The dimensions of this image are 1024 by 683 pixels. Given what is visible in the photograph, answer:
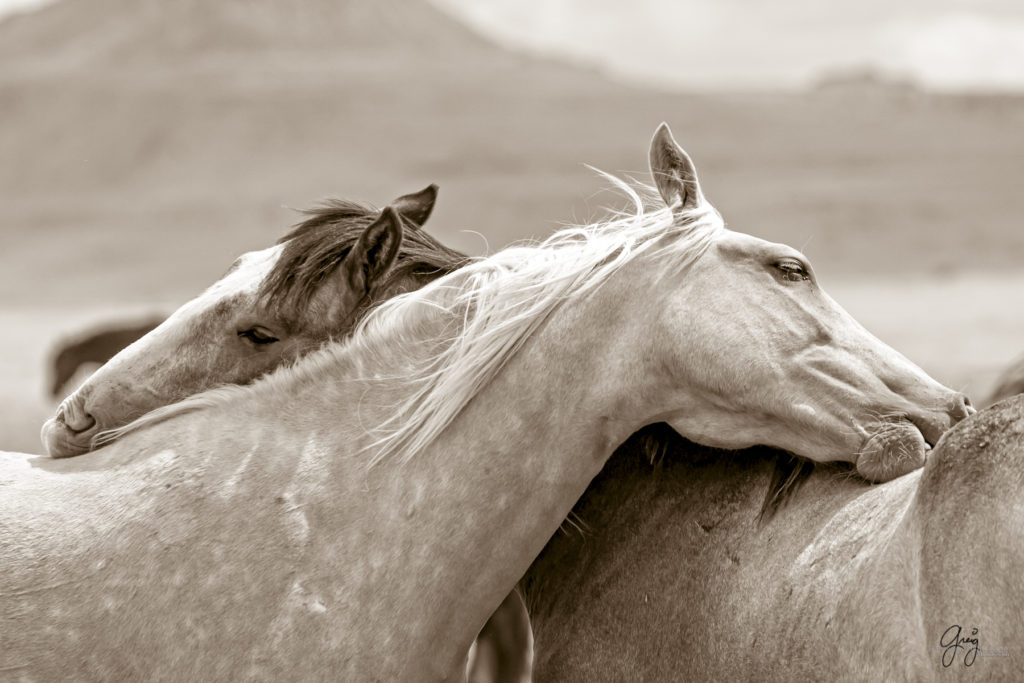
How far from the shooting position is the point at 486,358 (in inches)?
134

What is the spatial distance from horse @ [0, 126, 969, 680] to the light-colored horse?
0.19m

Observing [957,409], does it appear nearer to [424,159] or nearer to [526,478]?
[526,478]

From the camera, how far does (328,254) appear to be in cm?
372

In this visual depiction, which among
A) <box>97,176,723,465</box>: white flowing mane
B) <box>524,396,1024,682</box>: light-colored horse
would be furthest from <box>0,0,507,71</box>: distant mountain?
<box>524,396,1024,682</box>: light-colored horse

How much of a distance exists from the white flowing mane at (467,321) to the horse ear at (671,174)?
1.6 inches

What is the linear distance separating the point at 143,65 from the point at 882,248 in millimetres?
78302

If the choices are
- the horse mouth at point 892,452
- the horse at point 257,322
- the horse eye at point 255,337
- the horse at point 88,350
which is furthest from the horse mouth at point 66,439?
the horse at point 88,350

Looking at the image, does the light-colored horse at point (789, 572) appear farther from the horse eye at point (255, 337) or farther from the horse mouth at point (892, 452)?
the horse eye at point (255, 337)

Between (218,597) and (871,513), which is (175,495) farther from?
(871,513)

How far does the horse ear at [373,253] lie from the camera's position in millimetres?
3627

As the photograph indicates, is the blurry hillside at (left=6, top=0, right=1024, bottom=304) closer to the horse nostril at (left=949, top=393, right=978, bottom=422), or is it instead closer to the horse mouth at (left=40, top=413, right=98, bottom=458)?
the horse mouth at (left=40, top=413, right=98, bottom=458)
